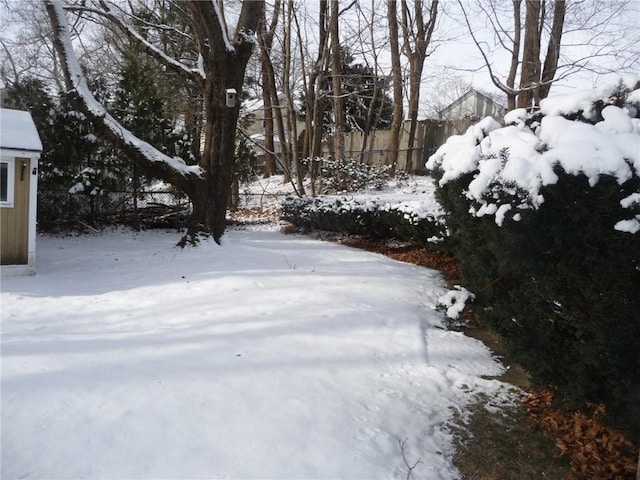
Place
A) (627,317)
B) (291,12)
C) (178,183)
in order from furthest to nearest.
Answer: (291,12) < (178,183) < (627,317)

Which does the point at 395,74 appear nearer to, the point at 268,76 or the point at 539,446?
the point at 268,76

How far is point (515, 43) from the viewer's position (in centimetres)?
1216

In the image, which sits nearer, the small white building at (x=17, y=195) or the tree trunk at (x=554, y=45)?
the small white building at (x=17, y=195)

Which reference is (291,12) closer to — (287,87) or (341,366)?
(287,87)

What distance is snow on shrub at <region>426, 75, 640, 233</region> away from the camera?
7.54 ft

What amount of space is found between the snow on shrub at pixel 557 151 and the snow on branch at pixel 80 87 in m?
6.30

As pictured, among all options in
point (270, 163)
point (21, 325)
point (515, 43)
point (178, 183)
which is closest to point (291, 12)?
point (515, 43)

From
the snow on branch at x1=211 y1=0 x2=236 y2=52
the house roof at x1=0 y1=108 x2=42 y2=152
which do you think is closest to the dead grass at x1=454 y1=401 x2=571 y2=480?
the house roof at x1=0 y1=108 x2=42 y2=152

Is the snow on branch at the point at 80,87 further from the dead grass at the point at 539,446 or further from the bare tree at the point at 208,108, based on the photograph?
the dead grass at the point at 539,446

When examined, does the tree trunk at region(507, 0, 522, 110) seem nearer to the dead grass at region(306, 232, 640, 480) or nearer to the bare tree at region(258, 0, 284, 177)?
the bare tree at region(258, 0, 284, 177)

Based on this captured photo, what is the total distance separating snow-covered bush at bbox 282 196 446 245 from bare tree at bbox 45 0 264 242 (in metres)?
2.73

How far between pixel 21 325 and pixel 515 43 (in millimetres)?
12585

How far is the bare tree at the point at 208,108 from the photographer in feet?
25.3

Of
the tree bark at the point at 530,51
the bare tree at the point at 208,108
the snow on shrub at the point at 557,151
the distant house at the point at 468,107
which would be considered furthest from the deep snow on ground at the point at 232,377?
the distant house at the point at 468,107
